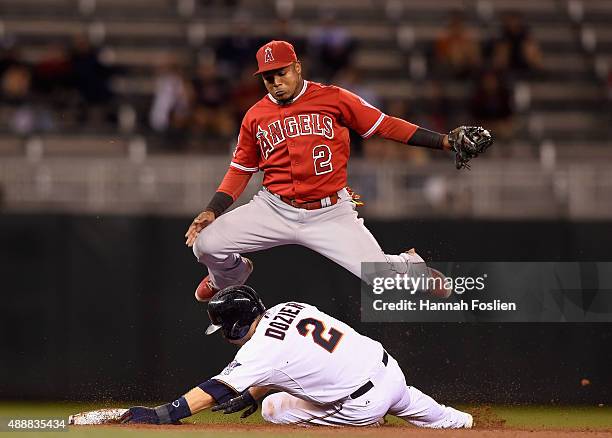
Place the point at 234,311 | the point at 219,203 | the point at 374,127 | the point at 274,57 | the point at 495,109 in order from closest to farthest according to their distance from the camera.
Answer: the point at 234,311
the point at 274,57
the point at 374,127
the point at 219,203
the point at 495,109

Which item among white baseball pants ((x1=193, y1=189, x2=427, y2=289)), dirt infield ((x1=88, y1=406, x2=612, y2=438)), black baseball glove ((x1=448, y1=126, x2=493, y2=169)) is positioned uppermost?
black baseball glove ((x1=448, y1=126, x2=493, y2=169))

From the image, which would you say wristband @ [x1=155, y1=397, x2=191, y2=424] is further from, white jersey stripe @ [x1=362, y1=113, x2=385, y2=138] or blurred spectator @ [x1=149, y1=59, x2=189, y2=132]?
blurred spectator @ [x1=149, y1=59, x2=189, y2=132]

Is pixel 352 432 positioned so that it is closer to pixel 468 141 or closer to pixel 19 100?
pixel 468 141

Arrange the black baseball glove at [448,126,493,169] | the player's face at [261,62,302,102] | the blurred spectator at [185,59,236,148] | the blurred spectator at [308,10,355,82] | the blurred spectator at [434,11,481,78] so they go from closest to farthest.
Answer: the black baseball glove at [448,126,493,169] < the player's face at [261,62,302,102] < the blurred spectator at [185,59,236,148] < the blurred spectator at [308,10,355,82] < the blurred spectator at [434,11,481,78]

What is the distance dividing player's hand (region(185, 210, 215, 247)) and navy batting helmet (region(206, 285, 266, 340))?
0.64m

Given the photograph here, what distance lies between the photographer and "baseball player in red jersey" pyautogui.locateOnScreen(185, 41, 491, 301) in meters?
8.40

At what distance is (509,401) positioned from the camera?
11.0 meters

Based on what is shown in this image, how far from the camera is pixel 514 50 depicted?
52.3ft

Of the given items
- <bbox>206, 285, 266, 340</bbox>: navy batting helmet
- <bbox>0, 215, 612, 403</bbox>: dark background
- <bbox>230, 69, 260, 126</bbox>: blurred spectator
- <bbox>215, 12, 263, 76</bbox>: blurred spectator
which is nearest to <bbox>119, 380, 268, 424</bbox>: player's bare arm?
<bbox>206, 285, 266, 340</bbox>: navy batting helmet

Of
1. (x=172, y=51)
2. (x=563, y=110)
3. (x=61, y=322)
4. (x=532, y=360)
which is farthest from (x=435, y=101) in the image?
(x=61, y=322)

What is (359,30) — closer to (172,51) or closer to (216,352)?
(172,51)

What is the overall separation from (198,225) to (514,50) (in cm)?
863

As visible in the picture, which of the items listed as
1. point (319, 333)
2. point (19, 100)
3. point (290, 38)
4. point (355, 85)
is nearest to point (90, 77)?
point (19, 100)

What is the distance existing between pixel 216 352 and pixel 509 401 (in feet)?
8.75
